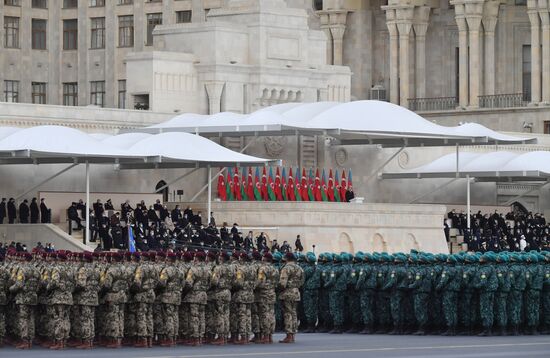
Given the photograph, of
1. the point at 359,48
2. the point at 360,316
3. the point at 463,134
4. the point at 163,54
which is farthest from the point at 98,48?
the point at 360,316

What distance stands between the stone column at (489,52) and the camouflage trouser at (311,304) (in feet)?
190

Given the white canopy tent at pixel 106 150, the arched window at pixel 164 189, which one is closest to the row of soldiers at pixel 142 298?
the white canopy tent at pixel 106 150

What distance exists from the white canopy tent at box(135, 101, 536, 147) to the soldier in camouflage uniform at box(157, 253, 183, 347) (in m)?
29.8

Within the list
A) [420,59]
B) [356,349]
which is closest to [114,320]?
[356,349]

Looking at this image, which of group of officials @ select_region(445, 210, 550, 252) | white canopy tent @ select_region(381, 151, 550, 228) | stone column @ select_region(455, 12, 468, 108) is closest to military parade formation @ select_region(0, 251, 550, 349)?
group of officials @ select_region(445, 210, 550, 252)

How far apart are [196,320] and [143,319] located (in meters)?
1.16

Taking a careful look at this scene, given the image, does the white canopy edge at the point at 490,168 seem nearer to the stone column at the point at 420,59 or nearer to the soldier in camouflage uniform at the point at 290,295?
the stone column at the point at 420,59

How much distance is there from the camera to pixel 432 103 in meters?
101

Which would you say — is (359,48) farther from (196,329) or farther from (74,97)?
(196,329)

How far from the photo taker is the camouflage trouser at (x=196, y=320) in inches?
1459

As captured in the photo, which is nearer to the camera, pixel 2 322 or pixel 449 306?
pixel 2 322

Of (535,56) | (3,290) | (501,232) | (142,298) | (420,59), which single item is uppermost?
(420,59)

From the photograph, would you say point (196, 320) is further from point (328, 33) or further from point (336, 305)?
point (328, 33)

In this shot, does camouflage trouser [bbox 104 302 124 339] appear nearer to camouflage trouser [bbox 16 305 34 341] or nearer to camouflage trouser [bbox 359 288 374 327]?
camouflage trouser [bbox 16 305 34 341]
